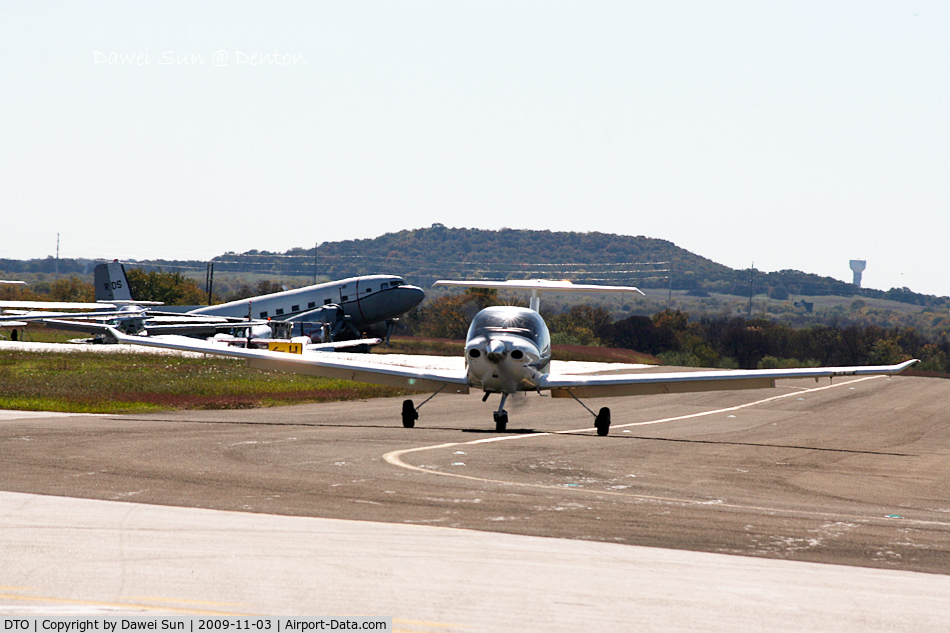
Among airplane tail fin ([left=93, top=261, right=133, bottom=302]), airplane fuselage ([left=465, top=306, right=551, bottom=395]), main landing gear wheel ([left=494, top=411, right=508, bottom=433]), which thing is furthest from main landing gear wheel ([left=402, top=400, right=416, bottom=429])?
airplane tail fin ([left=93, top=261, right=133, bottom=302])

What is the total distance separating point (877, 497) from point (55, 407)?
20468 mm

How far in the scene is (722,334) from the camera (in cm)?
9994

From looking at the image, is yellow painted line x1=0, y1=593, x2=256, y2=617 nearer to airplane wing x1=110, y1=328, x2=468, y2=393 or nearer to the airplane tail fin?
airplane wing x1=110, y1=328, x2=468, y2=393

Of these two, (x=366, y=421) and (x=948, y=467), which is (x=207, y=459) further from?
(x=948, y=467)

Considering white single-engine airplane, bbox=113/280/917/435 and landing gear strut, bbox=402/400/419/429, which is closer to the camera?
white single-engine airplane, bbox=113/280/917/435

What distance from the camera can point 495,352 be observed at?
20312 millimetres

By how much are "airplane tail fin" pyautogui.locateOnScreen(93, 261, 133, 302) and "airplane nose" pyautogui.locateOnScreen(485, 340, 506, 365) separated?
53.4 meters

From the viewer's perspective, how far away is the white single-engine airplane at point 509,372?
813 inches

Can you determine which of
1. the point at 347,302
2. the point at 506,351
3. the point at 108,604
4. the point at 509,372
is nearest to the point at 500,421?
the point at 509,372

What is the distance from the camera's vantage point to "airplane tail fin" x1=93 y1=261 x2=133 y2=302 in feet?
221

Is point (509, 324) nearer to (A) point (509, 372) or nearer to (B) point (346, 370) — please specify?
(A) point (509, 372)

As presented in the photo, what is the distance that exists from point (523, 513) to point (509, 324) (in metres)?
9.98

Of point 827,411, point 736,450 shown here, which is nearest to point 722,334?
point 827,411

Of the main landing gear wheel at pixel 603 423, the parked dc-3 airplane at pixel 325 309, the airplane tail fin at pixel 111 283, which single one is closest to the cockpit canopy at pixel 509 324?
the main landing gear wheel at pixel 603 423
